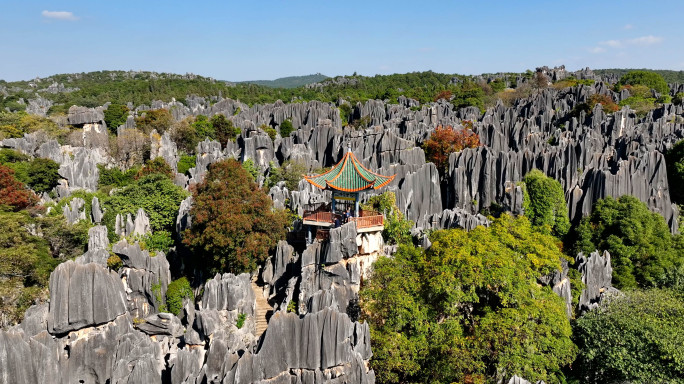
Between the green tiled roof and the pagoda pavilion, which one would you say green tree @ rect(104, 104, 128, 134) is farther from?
the green tiled roof

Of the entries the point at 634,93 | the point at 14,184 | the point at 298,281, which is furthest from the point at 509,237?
the point at 634,93

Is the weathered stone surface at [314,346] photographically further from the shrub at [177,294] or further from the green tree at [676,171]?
the green tree at [676,171]

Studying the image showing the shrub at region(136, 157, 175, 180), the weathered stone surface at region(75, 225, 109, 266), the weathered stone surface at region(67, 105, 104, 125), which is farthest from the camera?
the weathered stone surface at region(67, 105, 104, 125)

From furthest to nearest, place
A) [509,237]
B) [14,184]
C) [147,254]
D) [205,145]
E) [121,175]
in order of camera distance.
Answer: [205,145] < [121,175] < [14,184] < [147,254] < [509,237]

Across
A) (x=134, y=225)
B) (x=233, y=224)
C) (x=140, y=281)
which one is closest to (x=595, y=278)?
(x=233, y=224)

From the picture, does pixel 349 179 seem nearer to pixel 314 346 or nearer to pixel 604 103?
pixel 314 346

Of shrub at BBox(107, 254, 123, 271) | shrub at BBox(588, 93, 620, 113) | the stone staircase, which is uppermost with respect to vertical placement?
shrub at BBox(588, 93, 620, 113)

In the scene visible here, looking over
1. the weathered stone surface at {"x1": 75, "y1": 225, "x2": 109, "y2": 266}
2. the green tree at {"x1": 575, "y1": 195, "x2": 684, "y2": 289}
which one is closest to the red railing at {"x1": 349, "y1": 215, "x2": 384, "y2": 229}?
the green tree at {"x1": 575, "y1": 195, "x2": 684, "y2": 289}

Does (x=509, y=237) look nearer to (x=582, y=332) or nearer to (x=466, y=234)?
(x=466, y=234)
